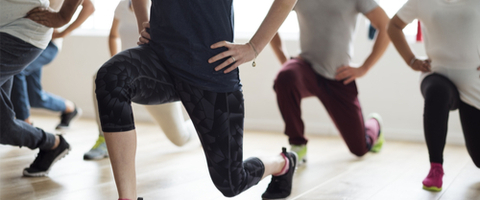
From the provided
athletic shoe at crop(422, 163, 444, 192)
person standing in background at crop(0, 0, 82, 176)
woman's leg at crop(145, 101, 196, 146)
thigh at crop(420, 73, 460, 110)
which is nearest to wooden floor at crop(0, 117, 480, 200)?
athletic shoe at crop(422, 163, 444, 192)

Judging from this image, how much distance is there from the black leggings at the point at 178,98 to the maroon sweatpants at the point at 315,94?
3.40 ft

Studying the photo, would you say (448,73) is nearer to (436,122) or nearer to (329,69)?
(436,122)

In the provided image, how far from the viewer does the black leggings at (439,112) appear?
83.8 inches

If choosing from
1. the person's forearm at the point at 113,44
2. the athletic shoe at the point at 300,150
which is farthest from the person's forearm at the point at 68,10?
the athletic shoe at the point at 300,150

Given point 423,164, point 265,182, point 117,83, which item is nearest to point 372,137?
point 423,164

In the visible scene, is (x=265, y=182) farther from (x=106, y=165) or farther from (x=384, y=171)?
(x=106, y=165)

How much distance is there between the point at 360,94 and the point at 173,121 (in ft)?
6.33

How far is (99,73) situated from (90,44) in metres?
3.83

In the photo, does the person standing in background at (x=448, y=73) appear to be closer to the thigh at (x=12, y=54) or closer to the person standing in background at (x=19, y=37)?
the person standing in background at (x=19, y=37)

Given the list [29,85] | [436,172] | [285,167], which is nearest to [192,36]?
[285,167]

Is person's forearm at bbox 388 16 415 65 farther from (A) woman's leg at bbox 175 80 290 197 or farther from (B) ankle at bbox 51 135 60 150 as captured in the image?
(B) ankle at bbox 51 135 60 150

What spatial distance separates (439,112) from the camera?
2129 mm

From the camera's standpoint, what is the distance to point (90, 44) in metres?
4.97

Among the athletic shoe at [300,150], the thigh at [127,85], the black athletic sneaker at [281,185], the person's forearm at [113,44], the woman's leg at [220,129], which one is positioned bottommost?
the athletic shoe at [300,150]
